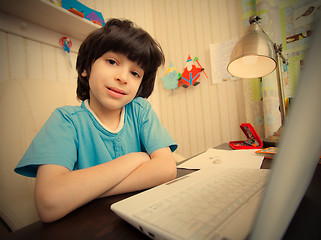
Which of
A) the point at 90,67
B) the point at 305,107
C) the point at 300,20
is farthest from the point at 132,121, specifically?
the point at 300,20

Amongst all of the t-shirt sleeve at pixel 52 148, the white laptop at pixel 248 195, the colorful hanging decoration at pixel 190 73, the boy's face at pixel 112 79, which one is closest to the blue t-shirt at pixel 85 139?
the t-shirt sleeve at pixel 52 148

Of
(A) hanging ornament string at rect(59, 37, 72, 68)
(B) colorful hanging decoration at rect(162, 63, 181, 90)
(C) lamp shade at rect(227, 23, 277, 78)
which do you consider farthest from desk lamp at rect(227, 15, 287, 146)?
(A) hanging ornament string at rect(59, 37, 72, 68)

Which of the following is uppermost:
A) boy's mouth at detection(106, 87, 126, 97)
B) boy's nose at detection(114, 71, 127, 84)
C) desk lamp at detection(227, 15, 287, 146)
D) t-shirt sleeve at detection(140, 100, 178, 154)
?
desk lamp at detection(227, 15, 287, 146)

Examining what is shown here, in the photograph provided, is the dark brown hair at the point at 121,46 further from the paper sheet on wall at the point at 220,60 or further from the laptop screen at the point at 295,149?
the paper sheet on wall at the point at 220,60

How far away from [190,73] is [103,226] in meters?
1.37

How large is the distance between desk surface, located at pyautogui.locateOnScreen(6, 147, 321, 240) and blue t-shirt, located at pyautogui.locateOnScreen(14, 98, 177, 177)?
167mm

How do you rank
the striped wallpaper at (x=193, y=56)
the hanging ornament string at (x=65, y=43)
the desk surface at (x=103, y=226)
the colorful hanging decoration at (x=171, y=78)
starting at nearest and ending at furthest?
1. the desk surface at (x=103, y=226)
2. the hanging ornament string at (x=65, y=43)
3. the striped wallpaper at (x=193, y=56)
4. the colorful hanging decoration at (x=171, y=78)

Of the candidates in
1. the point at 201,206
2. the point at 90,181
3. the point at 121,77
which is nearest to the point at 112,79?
the point at 121,77

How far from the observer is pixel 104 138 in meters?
0.60

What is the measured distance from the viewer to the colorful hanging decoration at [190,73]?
1.40 m

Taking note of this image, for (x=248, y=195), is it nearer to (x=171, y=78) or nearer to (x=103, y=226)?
(x=103, y=226)

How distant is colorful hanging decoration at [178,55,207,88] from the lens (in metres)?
1.40

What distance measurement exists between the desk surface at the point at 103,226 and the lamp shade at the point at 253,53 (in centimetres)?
61

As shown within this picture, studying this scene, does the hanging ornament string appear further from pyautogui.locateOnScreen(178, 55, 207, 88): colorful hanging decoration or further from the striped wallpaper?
pyautogui.locateOnScreen(178, 55, 207, 88): colorful hanging decoration
